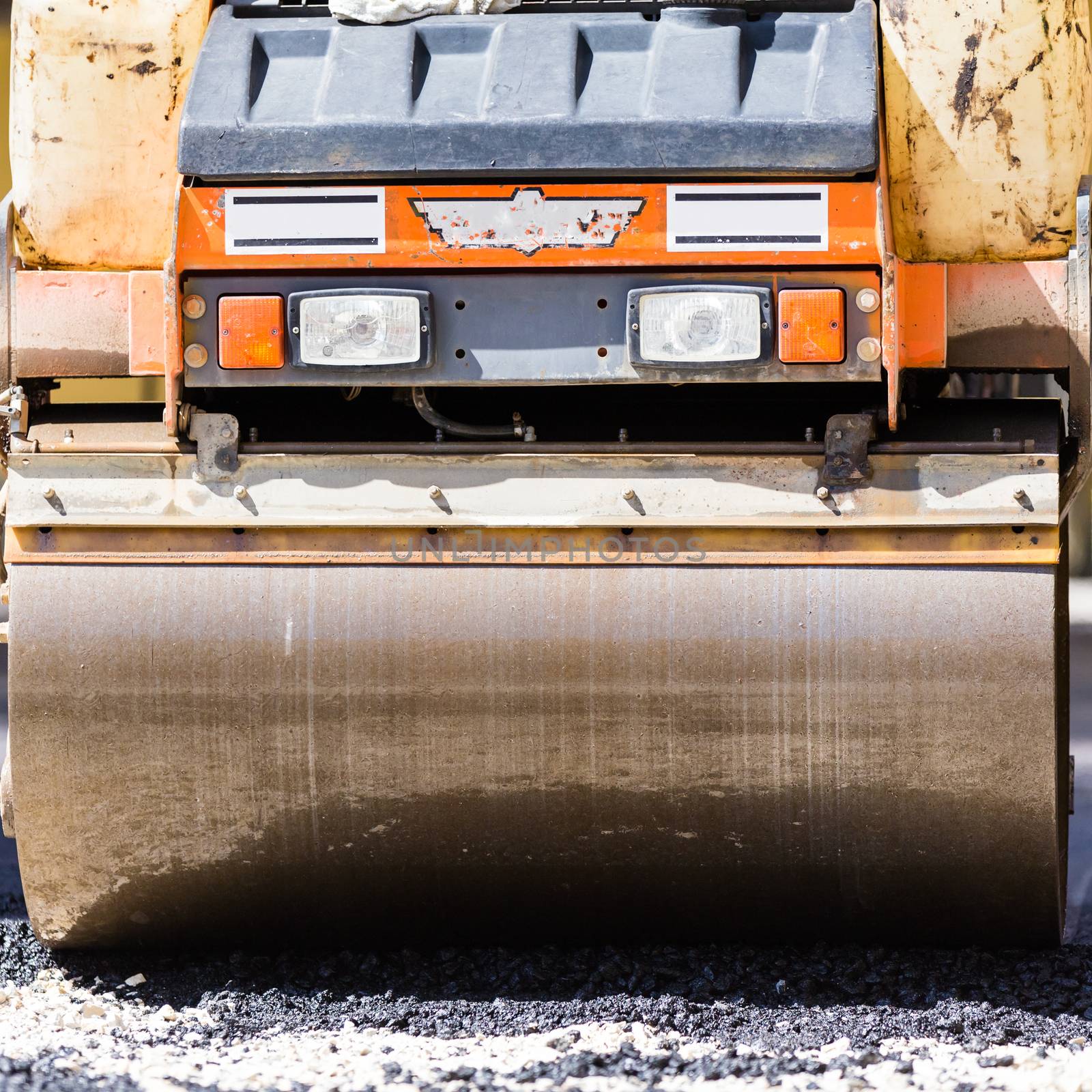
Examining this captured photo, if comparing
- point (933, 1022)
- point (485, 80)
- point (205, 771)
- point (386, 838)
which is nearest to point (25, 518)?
point (205, 771)

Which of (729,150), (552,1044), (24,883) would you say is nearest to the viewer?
(729,150)

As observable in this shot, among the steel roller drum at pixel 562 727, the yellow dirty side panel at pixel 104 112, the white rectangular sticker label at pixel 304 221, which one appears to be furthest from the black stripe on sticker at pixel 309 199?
the steel roller drum at pixel 562 727

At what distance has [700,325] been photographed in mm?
2369

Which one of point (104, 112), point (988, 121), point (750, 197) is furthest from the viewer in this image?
point (104, 112)

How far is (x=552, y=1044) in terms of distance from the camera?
2.50 m

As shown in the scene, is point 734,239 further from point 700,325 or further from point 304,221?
point 304,221

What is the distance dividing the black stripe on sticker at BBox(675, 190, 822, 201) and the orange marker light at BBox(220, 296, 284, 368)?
0.63 metres

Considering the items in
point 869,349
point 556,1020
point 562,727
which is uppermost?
point 869,349

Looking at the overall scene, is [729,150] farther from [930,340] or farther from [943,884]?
[943,884]

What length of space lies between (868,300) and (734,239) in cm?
22

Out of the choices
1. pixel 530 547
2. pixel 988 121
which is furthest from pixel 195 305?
pixel 988 121

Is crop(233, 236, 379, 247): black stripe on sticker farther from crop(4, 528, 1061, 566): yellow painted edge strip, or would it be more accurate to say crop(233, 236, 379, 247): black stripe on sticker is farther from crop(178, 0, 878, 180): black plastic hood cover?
crop(4, 528, 1061, 566): yellow painted edge strip

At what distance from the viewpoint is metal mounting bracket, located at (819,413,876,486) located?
7.98ft

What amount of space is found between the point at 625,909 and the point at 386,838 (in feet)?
1.39
